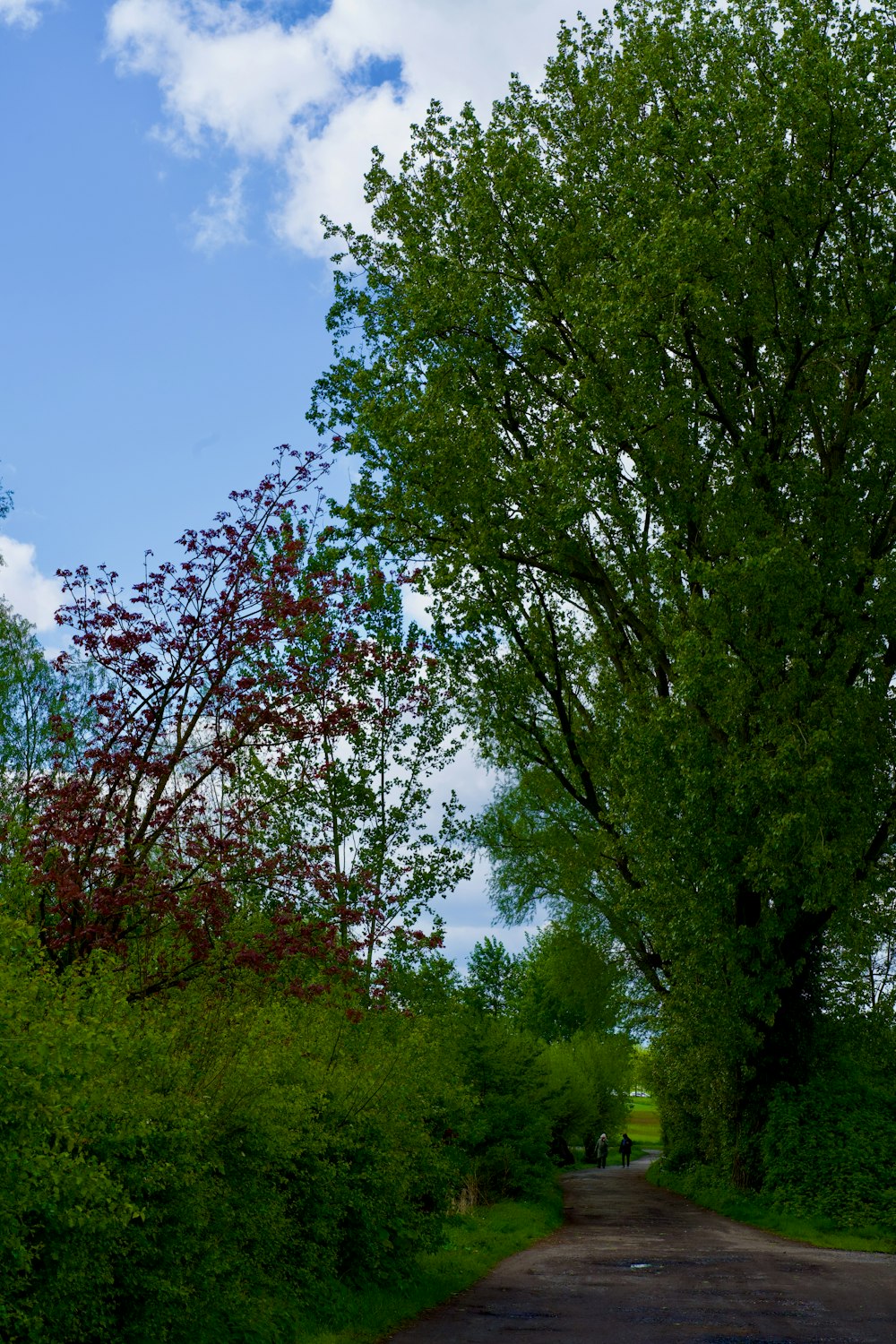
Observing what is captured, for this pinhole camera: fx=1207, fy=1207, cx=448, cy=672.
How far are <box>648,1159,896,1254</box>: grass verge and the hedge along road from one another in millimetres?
819

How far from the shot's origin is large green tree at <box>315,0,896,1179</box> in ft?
65.0

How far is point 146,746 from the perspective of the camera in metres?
11.2

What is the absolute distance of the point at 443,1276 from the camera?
46.5 feet

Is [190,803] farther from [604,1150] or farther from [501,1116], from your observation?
[604,1150]

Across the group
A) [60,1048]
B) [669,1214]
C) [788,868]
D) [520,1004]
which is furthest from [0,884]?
[520,1004]

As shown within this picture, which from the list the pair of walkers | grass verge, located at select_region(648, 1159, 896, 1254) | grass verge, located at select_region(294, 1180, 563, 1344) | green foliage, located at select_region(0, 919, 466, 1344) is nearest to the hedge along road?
grass verge, located at select_region(294, 1180, 563, 1344)

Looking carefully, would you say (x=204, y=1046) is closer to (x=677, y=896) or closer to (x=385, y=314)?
(x=677, y=896)

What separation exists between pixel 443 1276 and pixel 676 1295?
9.01ft

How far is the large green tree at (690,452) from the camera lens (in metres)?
19.8

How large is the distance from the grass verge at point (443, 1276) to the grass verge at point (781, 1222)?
3741 millimetres

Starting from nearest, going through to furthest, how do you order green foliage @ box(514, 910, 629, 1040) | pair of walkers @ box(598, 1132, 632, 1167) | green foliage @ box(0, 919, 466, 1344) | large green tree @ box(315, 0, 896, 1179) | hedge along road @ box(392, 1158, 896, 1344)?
1. green foliage @ box(0, 919, 466, 1344)
2. hedge along road @ box(392, 1158, 896, 1344)
3. large green tree @ box(315, 0, 896, 1179)
4. green foliage @ box(514, 910, 629, 1040)
5. pair of walkers @ box(598, 1132, 632, 1167)

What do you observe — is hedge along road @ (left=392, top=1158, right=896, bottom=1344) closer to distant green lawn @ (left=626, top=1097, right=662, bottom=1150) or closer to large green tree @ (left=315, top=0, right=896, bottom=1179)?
large green tree @ (left=315, top=0, right=896, bottom=1179)

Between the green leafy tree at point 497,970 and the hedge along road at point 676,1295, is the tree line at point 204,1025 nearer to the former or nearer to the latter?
the hedge along road at point 676,1295

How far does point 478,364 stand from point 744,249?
5.41 metres
